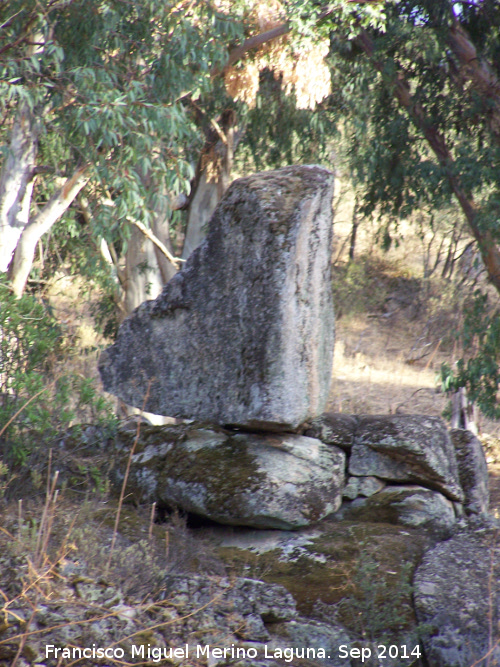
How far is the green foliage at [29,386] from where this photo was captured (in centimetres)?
466

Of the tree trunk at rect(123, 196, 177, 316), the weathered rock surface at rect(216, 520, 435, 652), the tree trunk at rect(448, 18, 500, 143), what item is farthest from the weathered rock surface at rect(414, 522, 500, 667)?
the tree trunk at rect(123, 196, 177, 316)

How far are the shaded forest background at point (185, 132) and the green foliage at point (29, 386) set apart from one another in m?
0.02

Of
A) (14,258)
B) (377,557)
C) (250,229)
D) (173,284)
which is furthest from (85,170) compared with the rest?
(377,557)

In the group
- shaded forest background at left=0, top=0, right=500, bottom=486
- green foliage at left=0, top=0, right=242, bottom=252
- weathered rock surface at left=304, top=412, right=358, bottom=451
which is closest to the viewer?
weathered rock surface at left=304, top=412, right=358, bottom=451

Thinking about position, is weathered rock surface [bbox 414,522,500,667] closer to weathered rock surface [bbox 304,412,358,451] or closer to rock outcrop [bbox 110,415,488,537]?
rock outcrop [bbox 110,415,488,537]

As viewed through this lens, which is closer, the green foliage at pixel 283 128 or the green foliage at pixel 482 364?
→ the green foliage at pixel 482 364

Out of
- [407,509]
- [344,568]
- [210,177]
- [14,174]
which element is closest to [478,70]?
[210,177]

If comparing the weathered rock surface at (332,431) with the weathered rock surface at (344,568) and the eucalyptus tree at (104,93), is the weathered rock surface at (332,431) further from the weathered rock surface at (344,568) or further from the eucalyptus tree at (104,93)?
the eucalyptus tree at (104,93)

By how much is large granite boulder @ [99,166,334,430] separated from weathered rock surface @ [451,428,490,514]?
144 centimetres

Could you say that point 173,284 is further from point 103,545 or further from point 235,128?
point 235,128

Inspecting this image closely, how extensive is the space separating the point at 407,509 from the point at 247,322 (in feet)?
6.12

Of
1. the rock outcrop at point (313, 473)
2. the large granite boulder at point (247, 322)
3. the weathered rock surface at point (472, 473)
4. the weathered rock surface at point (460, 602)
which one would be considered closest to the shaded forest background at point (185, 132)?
the large granite boulder at point (247, 322)

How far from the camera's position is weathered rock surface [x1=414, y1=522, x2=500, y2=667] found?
12.3ft

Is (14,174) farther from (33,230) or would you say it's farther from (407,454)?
(407,454)
